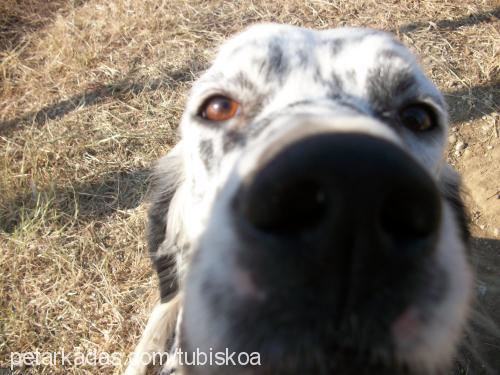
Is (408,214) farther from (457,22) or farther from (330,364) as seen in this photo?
(457,22)

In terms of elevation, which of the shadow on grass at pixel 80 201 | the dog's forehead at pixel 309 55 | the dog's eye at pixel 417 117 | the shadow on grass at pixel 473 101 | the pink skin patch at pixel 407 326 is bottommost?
the shadow on grass at pixel 80 201

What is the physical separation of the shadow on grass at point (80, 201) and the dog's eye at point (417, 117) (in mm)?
2566

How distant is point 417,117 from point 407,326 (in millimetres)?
1199

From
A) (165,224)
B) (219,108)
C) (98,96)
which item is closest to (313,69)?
(219,108)

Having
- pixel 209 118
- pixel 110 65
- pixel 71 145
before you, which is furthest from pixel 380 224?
pixel 110 65

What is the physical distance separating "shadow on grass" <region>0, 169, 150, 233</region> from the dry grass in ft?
0.04

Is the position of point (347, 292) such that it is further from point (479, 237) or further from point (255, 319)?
point (479, 237)

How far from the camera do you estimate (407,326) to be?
3.08 ft

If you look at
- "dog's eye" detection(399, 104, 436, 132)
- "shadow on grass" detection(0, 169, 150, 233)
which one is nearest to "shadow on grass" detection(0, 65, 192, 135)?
"shadow on grass" detection(0, 169, 150, 233)

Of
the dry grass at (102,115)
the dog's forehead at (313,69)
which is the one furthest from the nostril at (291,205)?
the dry grass at (102,115)

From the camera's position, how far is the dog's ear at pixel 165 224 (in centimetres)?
251

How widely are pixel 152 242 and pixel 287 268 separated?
197 centimetres

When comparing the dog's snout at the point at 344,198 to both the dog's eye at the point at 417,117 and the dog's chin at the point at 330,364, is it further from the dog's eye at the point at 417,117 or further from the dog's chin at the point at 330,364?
the dog's eye at the point at 417,117

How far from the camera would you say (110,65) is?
4.71 metres
